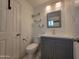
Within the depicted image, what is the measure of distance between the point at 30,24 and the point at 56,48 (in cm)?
204

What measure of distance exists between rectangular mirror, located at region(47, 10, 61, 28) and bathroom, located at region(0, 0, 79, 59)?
1.3 inches

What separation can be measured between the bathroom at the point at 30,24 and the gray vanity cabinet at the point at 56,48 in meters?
0.17

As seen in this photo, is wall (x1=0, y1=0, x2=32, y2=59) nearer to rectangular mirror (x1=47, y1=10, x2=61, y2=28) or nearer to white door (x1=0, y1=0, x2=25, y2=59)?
white door (x1=0, y1=0, x2=25, y2=59)

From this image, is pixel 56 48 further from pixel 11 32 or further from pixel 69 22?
pixel 11 32

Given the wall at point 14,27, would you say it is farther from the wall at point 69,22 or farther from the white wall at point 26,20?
the wall at point 69,22

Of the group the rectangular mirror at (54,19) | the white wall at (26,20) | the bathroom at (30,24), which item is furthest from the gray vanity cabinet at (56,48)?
the white wall at (26,20)

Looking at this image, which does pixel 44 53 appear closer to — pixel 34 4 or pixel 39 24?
pixel 39 24

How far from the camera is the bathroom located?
2955 mm

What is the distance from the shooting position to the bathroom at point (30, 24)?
2955 mm

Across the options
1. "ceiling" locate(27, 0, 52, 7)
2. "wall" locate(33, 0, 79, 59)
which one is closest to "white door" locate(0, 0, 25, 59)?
"ceiling" locate(27, 0, 52, 7)

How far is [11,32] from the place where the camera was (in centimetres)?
345

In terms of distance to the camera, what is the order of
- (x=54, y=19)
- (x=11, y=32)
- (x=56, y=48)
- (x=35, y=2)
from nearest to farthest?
(x=56, y=48), (x=11, y=32), (x=54, y=19), (x=35, y=2)

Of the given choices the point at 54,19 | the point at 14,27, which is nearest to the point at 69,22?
the point at 54,19

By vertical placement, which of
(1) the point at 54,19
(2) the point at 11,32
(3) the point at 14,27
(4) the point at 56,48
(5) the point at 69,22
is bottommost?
(4) the point at 56,48
